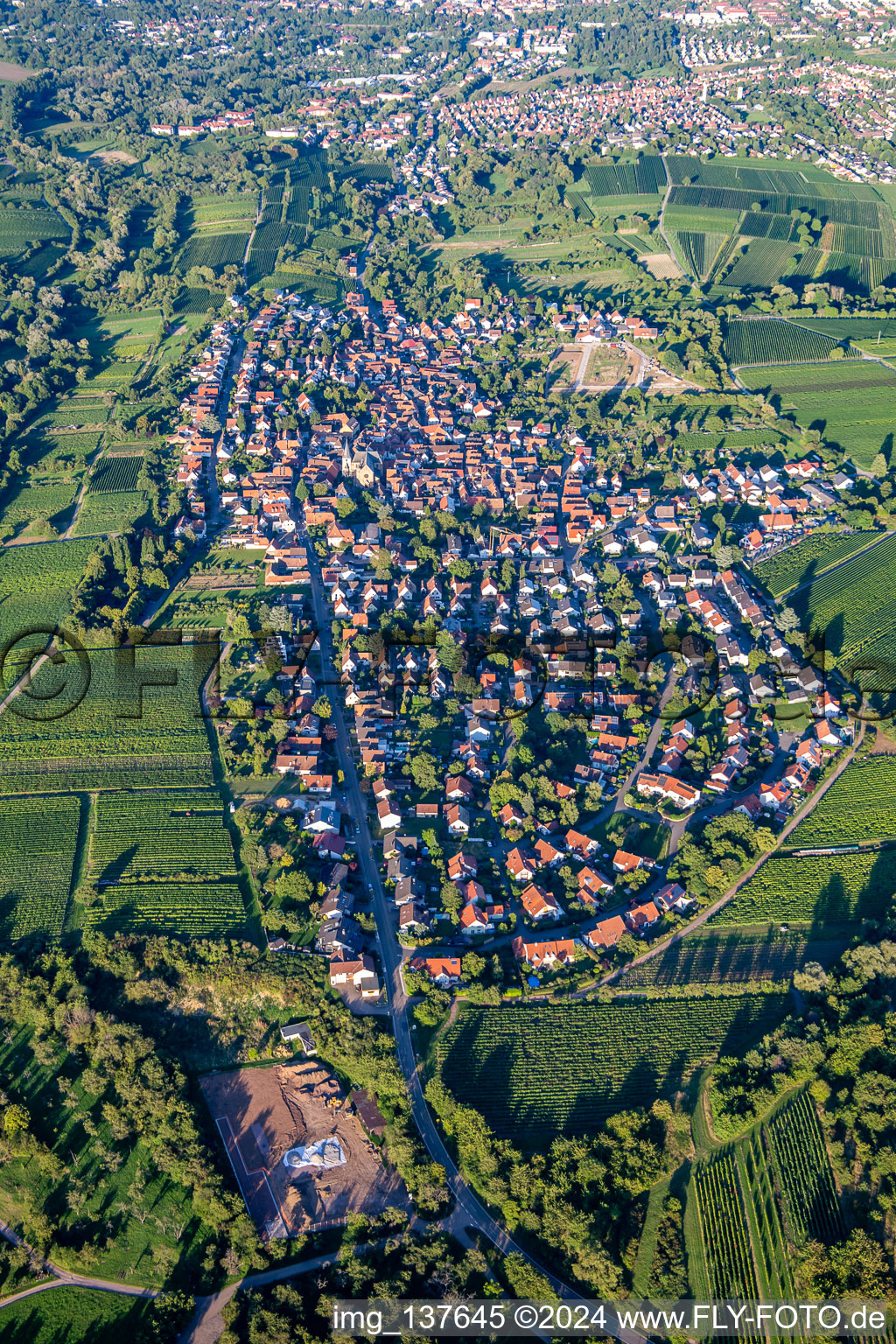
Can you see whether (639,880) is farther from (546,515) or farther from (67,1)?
(67,1)

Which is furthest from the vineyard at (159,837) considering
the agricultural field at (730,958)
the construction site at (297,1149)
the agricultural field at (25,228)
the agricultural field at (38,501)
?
the agricultural field at (25,228)

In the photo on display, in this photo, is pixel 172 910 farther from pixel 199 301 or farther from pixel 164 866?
pixel 199 301

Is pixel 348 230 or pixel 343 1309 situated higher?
pixel 348 230

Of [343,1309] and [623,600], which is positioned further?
[623,600]

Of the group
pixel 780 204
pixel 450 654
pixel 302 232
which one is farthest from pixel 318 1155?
pixel 780 204

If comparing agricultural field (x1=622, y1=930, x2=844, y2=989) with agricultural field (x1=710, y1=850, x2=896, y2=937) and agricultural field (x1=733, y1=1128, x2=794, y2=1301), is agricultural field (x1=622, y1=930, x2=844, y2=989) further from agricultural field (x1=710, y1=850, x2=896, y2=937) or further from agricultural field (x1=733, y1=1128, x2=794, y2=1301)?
agricultural field (x1=733, y1=1128, x2=794, y2=1301)

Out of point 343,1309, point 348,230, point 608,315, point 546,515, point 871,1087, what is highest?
point 348,230

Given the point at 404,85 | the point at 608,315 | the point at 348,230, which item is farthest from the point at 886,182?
the point at 404,85
